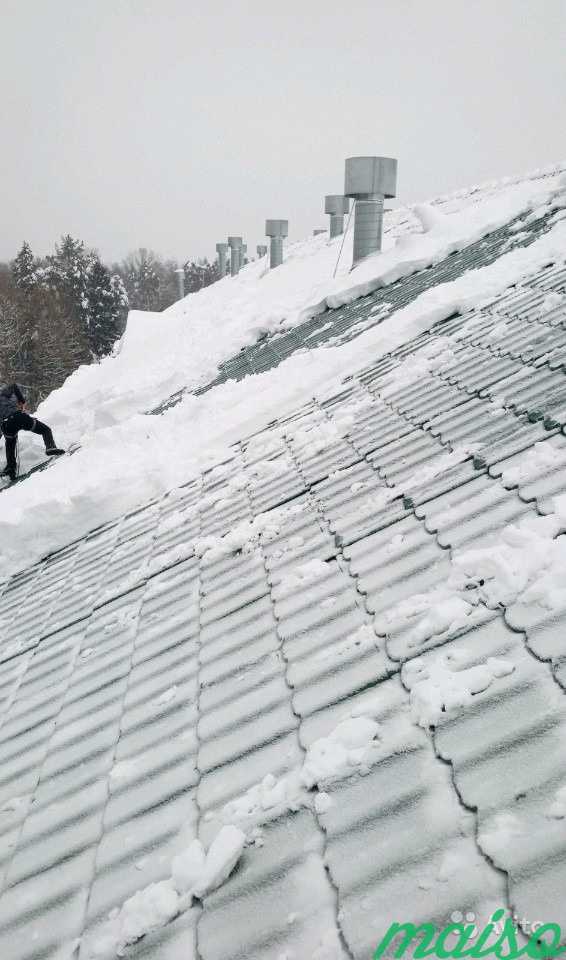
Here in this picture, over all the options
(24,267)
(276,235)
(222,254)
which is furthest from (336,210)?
(24,267)

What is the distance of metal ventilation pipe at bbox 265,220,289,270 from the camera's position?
2431 cm

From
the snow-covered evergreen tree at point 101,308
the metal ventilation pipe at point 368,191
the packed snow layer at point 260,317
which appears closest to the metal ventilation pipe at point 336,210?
the packed snow layer at point 260,317

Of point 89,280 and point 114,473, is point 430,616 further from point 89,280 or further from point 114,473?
point 89,280

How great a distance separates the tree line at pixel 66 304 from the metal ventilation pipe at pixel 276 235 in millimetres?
21726

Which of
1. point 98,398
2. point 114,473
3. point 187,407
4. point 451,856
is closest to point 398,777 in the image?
point 451,856

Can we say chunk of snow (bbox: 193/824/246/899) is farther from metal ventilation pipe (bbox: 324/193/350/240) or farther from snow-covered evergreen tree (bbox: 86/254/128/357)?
snow-covered evergreen tree (bbox: 86/254/128/357)

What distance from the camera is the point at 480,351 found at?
4430 millimetres

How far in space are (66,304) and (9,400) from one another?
46760 millimetres

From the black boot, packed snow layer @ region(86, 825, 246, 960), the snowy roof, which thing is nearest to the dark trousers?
the black boot

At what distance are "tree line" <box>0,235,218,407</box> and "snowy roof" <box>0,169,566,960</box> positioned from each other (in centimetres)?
4020

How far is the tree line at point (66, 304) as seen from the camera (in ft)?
132

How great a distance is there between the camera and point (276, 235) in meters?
24.5

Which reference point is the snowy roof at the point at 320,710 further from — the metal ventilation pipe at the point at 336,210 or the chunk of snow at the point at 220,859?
the metal ventilation pipe at the point at 336,210

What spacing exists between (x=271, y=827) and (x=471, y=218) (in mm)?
10545
